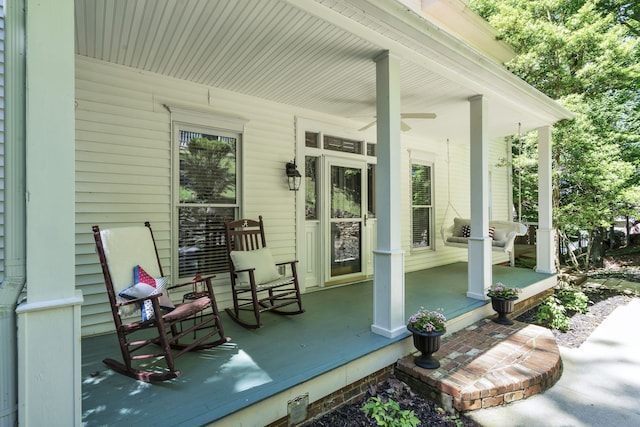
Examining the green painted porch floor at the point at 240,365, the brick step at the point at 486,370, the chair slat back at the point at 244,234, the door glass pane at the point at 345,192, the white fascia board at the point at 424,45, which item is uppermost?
the white fascia board at the point at 424,45

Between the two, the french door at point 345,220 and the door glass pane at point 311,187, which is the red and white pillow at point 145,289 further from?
the french door at point 345,220

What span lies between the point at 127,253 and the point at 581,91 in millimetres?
8271

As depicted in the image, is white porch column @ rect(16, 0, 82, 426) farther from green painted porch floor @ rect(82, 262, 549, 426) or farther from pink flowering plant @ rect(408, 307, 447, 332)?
pink flowering plant @ rect(408, 307, 447, 332)

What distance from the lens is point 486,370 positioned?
2.65 metres

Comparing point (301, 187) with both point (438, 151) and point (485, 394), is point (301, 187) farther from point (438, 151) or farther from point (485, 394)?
point (438, 151)

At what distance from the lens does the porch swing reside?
17.8 ft

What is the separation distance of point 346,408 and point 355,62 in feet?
9.98

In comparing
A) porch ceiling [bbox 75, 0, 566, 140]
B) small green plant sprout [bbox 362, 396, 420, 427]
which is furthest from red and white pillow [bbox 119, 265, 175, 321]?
porch ceiling [bbox 75, 0, 566, 140]

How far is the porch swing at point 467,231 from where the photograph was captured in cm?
541

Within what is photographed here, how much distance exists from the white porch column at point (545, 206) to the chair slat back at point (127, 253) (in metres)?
6.01

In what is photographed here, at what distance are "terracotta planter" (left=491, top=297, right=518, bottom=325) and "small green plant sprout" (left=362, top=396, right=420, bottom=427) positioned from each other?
1.97m

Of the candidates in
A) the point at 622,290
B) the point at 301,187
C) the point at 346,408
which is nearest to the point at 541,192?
the point at 622,290

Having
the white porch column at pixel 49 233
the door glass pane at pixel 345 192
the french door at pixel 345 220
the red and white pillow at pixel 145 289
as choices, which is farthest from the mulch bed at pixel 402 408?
the door glass pane at pixel 345 192

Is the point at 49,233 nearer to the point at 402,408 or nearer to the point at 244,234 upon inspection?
the point at 244,234
